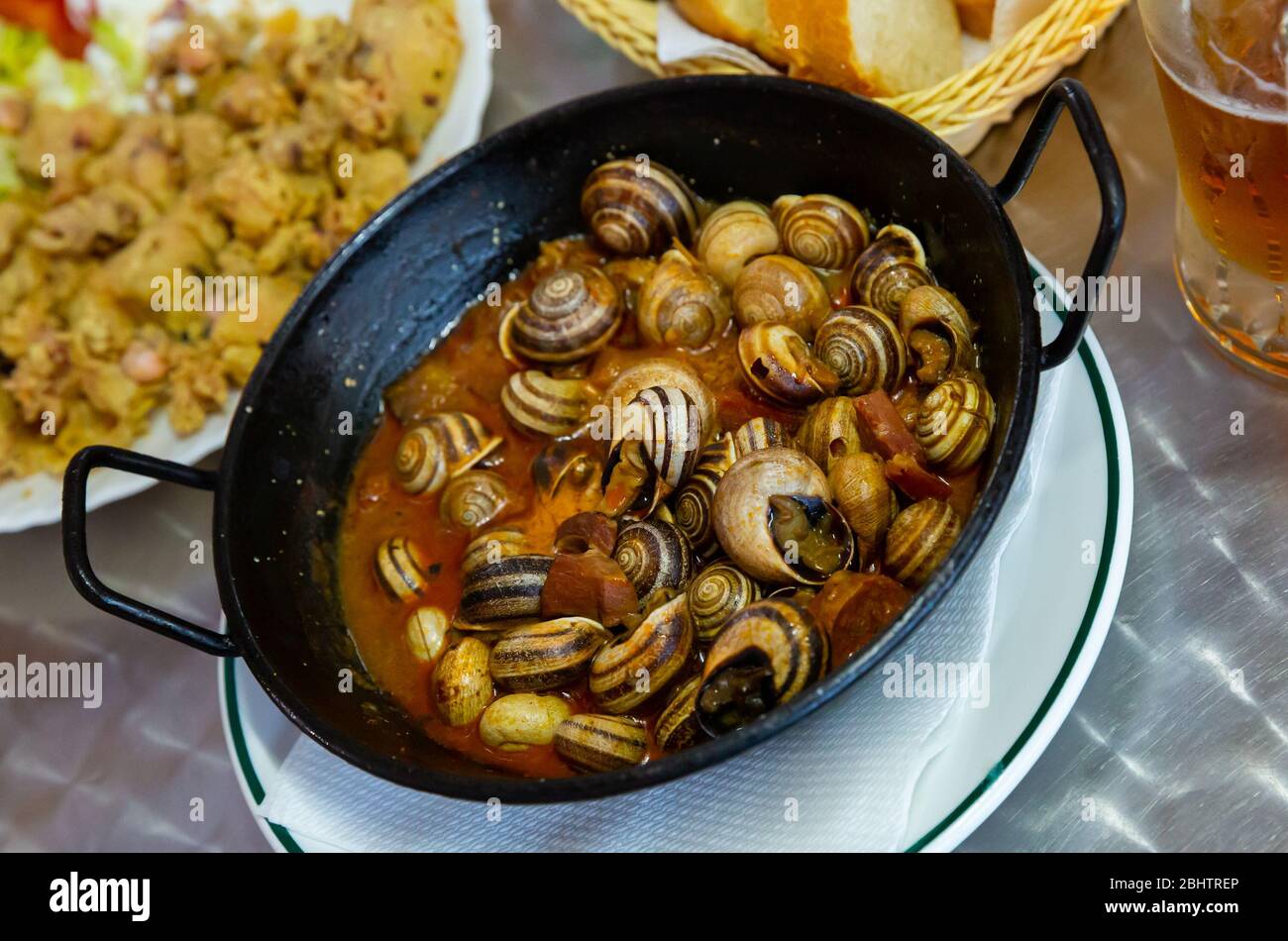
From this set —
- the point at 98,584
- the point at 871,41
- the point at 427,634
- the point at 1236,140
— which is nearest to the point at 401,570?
the point at 427,634

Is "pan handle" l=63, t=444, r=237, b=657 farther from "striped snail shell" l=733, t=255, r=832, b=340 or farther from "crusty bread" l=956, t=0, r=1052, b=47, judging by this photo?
"crusty bread" l=956, t=0, r=1052, b=47

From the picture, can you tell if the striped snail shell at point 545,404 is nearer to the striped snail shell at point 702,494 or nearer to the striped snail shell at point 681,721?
the striped snail shell at point 702,494

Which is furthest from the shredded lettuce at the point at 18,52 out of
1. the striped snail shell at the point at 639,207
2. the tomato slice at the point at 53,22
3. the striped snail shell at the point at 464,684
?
the striped snail shell at the point at 464,684

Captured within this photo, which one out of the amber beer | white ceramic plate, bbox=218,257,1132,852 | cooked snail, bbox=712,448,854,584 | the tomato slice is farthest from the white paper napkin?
the tomato slice

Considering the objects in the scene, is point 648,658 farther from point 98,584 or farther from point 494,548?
point 98,584

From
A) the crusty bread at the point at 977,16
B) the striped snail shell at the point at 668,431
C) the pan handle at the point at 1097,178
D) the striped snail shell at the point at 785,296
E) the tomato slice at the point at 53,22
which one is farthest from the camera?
the tomato slice at the point at 53,22
